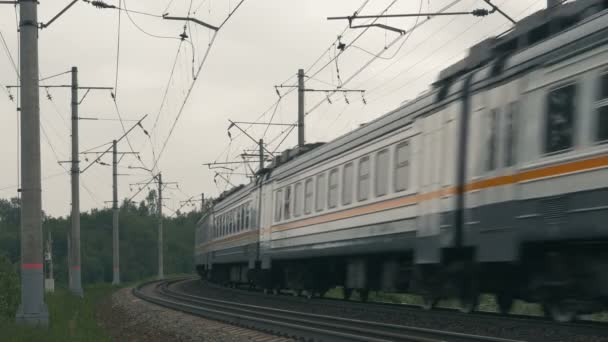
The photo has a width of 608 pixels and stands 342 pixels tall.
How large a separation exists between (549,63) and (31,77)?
941 centimetres

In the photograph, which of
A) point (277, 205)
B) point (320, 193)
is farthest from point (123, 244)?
point (320, 193)

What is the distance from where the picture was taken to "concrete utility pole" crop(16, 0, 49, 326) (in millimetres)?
17172

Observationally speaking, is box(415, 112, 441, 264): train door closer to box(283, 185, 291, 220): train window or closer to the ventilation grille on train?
the ventilation grille on train

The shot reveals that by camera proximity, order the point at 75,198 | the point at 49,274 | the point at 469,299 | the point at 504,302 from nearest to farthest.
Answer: the point at 504,302 → the point at 469,299 → the point at 75,198 → the point at 49,274

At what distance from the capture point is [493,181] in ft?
41.7

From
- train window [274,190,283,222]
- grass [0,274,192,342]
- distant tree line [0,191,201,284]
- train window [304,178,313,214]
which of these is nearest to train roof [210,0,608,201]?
train window [304,178,313,214]

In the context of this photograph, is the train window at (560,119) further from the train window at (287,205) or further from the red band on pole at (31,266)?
the train window at (287,205)

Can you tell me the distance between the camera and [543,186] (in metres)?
11.4

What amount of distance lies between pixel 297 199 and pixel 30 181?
291 inches

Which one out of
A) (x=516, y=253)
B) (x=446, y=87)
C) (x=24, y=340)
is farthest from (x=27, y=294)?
(x=516, y=253)

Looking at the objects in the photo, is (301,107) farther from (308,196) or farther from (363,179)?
(363,179)

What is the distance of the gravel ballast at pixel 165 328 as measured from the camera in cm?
1469

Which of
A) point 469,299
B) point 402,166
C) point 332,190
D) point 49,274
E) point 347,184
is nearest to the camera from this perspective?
point 469,299

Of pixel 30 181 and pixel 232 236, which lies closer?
pixel 30 181
